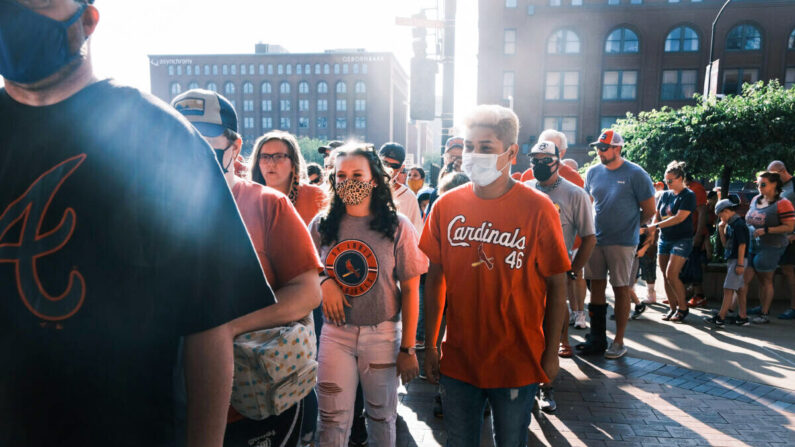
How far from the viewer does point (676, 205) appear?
698cm

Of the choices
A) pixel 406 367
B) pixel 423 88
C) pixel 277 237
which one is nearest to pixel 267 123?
pixel 423 88

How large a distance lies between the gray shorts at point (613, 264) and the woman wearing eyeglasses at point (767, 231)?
2893 mm

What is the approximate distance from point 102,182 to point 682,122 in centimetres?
1640

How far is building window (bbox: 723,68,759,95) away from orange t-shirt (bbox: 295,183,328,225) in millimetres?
43070

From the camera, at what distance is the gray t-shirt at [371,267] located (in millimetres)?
2869

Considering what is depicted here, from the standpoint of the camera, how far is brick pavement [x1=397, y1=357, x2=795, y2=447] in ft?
12.3

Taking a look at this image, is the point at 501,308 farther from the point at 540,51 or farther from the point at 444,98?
the point at 540,51

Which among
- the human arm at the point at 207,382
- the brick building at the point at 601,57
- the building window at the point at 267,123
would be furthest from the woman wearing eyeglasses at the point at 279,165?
the building window at the point at 267,123

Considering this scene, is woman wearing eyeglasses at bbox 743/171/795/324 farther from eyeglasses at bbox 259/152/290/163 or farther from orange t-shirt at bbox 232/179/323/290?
orange t-shirt at bbox 232/179/323/290

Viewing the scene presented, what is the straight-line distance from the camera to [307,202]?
3.86 metres

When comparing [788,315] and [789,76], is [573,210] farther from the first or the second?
[789,76]

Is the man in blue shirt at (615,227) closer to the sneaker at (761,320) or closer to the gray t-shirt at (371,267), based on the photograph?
the sneaker at (761,320)

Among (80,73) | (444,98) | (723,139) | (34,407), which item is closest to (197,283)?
(34,407)

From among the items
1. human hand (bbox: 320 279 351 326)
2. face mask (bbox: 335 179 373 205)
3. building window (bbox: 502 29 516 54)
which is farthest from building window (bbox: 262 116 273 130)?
human hand (bbox: 320 279 351 326)
